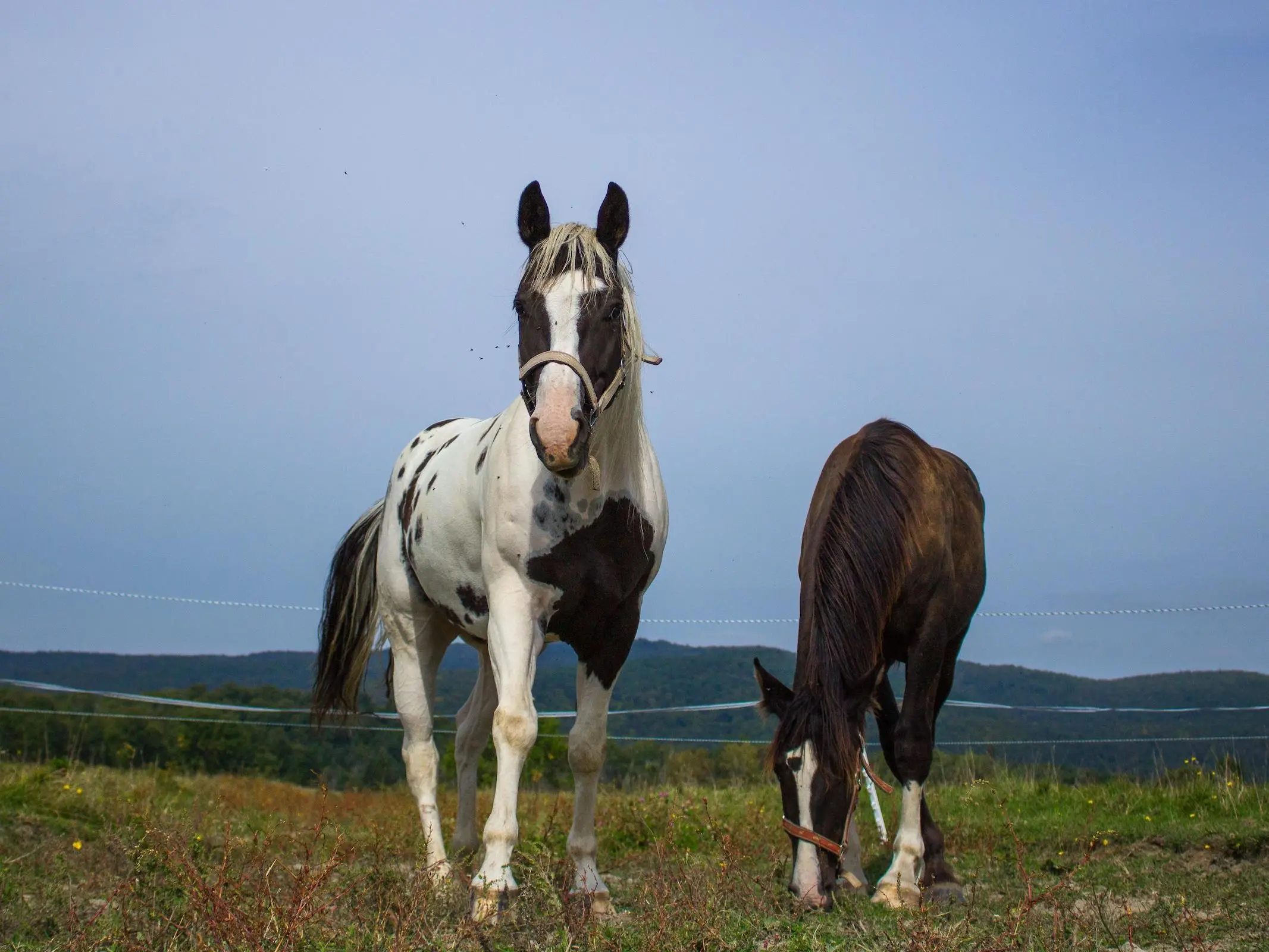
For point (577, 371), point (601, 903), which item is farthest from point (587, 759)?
point (577, 371)

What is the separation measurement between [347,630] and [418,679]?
811 mm

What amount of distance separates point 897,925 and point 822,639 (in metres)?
1.20

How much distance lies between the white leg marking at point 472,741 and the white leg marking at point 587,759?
37.4 inches

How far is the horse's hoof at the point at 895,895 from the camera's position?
437 cm

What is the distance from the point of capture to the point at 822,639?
4449 mm

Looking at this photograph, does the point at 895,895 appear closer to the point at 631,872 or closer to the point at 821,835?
the point at 821,835

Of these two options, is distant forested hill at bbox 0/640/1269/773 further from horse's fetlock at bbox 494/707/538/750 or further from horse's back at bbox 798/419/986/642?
horse's fetlock at bbox 494/707/538/750

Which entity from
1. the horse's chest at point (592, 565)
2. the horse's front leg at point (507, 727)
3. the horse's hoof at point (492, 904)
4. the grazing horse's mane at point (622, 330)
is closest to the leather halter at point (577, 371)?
the grazing horse's mane at point (622, 330)

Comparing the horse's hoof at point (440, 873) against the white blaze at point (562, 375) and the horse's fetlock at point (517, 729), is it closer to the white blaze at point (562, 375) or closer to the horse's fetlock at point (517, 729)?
the horse's fetlock at point (517, 729)

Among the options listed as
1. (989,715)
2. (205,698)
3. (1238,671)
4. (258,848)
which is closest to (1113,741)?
(989,715)

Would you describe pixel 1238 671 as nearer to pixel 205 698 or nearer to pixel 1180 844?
pixel 1180 844

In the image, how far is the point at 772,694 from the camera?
4.57 m

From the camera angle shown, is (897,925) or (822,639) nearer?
(897,925)

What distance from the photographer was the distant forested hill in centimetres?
908
